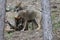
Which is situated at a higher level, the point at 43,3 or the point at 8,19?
the point at 43,3

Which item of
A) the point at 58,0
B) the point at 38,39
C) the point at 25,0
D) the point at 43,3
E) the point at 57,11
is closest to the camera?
the point at 43,3

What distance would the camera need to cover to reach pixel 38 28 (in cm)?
984

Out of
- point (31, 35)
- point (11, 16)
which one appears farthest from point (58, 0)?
point (31, 35)

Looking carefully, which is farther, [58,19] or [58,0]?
[58,0]

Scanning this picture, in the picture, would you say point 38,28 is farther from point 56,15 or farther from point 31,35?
point 56,15

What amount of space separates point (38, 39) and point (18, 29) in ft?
5.25

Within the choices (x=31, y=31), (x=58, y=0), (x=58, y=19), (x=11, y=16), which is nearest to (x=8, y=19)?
(x=11, y=16)

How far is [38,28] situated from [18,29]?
927mm

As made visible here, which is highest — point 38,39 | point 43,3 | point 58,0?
point 43,3

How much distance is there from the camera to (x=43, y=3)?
641cm

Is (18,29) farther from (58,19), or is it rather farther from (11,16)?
(58,19)

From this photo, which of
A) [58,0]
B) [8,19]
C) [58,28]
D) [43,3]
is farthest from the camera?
[58,0]

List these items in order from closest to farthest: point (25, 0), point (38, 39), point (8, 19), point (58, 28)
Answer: point (38, 39) → point (58, 28) → point (8, 19) → point (25, 0)

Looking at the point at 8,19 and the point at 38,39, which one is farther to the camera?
the point at 8,19
